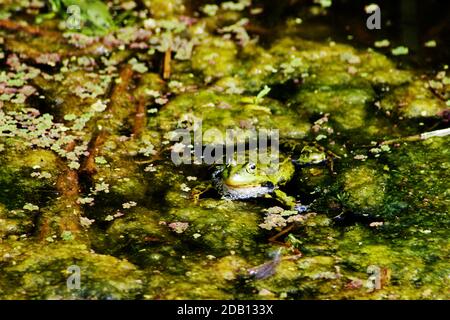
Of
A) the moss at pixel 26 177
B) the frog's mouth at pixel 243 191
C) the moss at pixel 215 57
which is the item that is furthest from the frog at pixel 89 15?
the frog's mouth at pixel 243 191

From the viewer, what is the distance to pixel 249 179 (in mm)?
4633

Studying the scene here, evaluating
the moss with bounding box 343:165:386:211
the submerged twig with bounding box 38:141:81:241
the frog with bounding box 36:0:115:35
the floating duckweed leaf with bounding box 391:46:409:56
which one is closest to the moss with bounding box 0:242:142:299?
the submerged twig with bounding box 38:141:81:241

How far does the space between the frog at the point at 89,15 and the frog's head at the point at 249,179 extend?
307cm

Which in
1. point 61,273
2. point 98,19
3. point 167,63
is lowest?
point 61,273

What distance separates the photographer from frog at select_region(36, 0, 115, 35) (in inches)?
277

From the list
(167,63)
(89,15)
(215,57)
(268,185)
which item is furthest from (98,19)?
(268,185)

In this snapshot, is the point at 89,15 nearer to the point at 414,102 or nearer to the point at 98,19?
the point at 98,19

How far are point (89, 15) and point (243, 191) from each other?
3484 millimetres

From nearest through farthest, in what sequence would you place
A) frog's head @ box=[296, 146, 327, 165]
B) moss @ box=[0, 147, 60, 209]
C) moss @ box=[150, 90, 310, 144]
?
moss @ box=[0, 147, 60, 209]
frog's head @ box=[296, 146, 327, 165]
moss @ box=[150, 90, 310, 144]

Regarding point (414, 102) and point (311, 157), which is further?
point (414, 102)

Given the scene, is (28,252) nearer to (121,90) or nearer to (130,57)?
(121,90)

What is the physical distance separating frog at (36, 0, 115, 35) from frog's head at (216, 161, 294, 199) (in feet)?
10.1

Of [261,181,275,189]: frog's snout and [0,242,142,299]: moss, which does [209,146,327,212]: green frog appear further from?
[0,242,142,299]: moss
